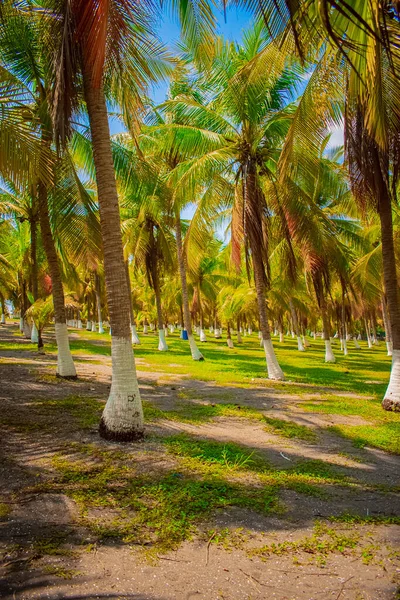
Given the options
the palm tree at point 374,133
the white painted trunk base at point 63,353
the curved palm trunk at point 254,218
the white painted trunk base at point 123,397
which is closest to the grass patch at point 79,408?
the white painted trunk base at point 123,397

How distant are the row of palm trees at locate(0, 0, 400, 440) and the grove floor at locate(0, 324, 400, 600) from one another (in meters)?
1.20

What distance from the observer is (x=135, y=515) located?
147 inches

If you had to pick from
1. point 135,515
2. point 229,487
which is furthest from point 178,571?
point 229,487

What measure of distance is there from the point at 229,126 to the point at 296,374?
9.29 meters

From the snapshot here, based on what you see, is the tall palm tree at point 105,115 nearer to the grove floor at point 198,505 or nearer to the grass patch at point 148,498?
the grove floor at point 198,505

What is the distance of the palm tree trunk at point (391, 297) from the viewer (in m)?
8.88

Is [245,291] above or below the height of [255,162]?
below

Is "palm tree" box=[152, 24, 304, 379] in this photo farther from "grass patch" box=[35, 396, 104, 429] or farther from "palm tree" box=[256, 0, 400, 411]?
"grass patch" box=[35, 396, 104, 429]

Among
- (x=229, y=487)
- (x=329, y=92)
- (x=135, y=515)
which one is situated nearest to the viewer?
(x=135, y=515)

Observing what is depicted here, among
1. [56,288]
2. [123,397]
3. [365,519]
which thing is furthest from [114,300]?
[56,288]

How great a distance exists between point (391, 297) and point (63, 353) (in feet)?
27.7

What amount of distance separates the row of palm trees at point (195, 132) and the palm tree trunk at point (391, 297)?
30 mm

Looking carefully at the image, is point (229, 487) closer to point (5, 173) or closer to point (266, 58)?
point (5, 173)

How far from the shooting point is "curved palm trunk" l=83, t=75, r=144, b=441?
575 centimetres
